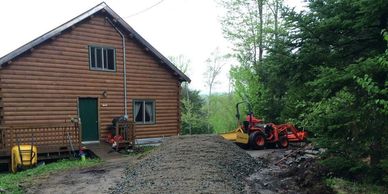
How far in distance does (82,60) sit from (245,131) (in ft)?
25.9

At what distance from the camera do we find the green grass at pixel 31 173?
32.7 ft

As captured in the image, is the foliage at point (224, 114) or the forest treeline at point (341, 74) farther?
the foliage at point (224, 114)

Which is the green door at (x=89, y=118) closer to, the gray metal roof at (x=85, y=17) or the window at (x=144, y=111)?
the window at (x=144, y=111)

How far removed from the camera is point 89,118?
17.1 meters

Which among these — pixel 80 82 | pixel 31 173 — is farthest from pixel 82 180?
pixel 80 82

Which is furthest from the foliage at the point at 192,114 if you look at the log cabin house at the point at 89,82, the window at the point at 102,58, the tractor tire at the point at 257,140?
the tractor tire at the point at 257,140

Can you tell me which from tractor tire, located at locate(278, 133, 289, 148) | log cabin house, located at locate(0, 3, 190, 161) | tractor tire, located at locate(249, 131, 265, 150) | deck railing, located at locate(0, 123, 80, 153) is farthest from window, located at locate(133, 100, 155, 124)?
tractor tire, located at locate(278, 133, 289, 148)

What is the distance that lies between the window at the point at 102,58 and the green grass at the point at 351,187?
41.0 feet

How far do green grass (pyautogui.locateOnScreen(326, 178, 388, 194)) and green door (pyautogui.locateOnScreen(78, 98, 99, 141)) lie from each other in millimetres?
11926

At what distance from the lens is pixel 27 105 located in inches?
604

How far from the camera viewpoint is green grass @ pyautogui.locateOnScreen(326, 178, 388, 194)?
22.5 feet

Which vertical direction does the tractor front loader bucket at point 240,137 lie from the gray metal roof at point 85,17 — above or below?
below

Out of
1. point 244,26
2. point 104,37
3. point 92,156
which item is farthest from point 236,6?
point 92,156

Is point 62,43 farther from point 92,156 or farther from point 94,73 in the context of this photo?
point 92,156
